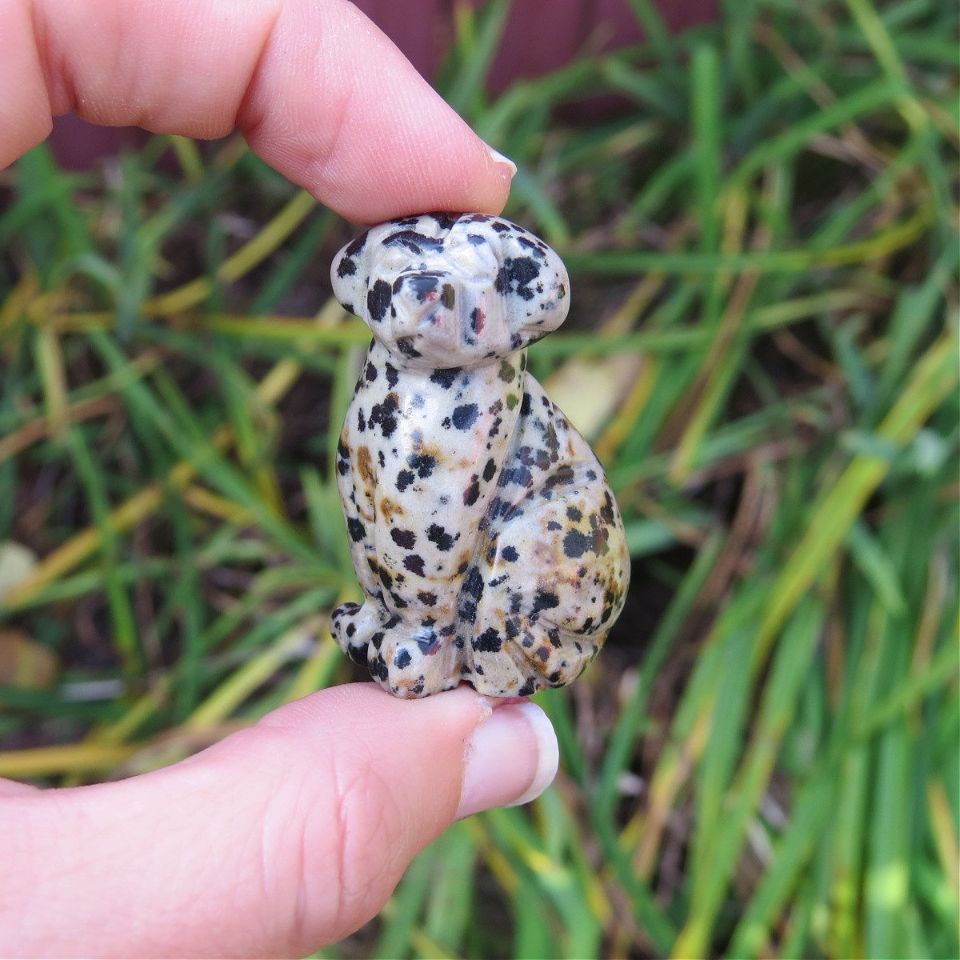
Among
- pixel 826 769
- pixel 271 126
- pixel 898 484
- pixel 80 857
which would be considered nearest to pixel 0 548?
pixel 271 126

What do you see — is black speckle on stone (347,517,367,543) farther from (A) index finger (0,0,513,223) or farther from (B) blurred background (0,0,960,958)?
(B) blurred background (0,0,960,958)

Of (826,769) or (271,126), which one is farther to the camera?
(826,769)

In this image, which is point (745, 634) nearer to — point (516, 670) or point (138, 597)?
point (516, 670)

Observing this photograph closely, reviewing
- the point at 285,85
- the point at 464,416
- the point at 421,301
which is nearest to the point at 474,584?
the point at 464,416

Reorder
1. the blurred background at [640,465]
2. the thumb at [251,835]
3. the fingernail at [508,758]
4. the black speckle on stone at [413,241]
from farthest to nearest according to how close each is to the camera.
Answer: the blurred background at [640,465] → the fingernail at [508,758] → the black speckle on stone at [413,241] → the thumb at [251,835]

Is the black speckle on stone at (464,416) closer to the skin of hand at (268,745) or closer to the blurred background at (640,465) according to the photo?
the skin of hand at (268,745)

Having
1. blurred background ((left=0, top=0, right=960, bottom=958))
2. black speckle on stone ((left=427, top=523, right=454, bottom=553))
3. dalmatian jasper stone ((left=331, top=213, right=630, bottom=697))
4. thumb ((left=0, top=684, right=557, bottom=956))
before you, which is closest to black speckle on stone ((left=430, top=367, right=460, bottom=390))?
dalmatian jasper stone ((left=331, top=213, right=630, bottom=697))

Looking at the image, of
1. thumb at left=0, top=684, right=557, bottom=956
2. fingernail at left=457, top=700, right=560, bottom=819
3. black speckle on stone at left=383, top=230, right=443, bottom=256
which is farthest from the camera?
fingernail at left=457, top=700, right=560, bottom=819

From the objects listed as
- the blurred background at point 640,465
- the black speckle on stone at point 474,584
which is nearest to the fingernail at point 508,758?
the black speckle on stone at point 474,584
